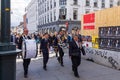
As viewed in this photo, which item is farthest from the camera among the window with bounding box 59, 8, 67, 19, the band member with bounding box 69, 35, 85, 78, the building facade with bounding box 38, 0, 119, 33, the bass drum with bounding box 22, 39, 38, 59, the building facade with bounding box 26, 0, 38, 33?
the building facade with bounding box 26, 0, 38, 33

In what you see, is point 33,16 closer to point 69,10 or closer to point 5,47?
point 69,10

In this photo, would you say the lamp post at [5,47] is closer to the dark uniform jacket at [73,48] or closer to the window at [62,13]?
the dark uniform jacket at [73,48]

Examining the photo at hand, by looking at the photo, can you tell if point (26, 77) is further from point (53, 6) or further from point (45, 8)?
point (45, 8)

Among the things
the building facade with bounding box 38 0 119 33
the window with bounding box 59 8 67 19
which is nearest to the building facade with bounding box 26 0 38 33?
the building facade with bounding box 38 0 119 33

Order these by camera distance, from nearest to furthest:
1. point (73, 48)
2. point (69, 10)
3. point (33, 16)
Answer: point (73, 48) < point (69, 10) < point (33, 16)

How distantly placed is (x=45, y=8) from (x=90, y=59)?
4459 centimetres

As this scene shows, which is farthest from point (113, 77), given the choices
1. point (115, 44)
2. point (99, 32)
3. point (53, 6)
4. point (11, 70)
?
point (53, 6)

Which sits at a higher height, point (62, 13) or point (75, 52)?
point (62, 13)

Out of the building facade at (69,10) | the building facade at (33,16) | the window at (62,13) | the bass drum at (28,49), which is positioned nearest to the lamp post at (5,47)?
the bass drum at (28,49)

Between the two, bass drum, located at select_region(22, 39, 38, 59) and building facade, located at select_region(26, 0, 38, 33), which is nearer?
bass drum, located at select_region(22, 39, 38, 59)

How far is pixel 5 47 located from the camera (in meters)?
3.02

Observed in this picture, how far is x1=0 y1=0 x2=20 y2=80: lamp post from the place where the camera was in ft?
9.80

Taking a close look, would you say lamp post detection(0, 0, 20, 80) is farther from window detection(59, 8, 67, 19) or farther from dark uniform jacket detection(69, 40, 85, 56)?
window detection(59, 8, 67, 19)

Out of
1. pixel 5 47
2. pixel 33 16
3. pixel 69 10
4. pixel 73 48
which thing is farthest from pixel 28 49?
pixel 33 16
